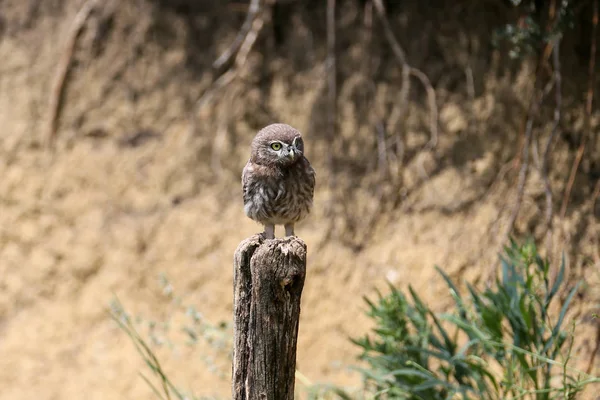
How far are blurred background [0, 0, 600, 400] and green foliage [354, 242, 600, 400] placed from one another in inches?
45.6

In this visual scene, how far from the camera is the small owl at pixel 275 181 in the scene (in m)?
3.46

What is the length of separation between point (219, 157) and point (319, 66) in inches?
40.7

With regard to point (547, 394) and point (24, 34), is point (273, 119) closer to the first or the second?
point (24, 34)

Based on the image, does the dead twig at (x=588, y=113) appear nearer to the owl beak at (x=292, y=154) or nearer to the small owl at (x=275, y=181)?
the small owl at (x=275, y=181)

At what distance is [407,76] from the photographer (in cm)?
581

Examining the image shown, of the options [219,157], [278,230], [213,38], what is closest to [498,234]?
[278,230]

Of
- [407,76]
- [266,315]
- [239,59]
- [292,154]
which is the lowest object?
[266,315]

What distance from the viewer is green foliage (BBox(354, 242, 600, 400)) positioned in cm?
398

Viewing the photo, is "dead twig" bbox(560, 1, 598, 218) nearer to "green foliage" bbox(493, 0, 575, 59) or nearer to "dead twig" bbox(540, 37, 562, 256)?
"dead twig" bbox(540, 37, 562, 256)

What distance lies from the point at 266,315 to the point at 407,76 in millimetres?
3237

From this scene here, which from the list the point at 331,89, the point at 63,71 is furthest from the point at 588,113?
the point at 63,71

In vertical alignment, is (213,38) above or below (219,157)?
above

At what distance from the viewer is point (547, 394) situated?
397 centimetres

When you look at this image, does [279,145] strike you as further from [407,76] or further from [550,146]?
[550,146]
